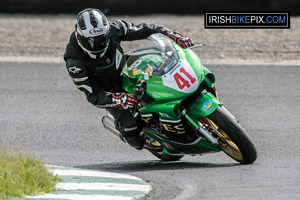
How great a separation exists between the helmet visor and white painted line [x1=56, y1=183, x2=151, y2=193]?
5.29 ft

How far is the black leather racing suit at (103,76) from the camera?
299 inches

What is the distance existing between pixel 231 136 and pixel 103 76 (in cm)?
158

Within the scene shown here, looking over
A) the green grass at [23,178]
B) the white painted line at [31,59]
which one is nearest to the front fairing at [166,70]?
the green grass at [23,178]

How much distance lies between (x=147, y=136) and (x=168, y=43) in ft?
3.32

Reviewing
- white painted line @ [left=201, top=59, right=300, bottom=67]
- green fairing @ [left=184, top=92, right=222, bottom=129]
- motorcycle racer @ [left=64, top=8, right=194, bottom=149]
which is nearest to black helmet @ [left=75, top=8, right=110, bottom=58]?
motorcycle racer @ [left=64, top=8, right=194, bottom=149]

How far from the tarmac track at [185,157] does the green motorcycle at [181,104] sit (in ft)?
0.86

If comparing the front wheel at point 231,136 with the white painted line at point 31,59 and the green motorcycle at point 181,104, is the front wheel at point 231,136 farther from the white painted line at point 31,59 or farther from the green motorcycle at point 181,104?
the white painted line at point 31,59

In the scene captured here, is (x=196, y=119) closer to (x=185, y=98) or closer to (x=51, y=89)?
→ (x=185, y=98)

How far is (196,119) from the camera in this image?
719 cm

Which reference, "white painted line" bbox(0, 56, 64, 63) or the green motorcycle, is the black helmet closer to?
the green motorcycle

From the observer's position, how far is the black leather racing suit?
24.9 ft

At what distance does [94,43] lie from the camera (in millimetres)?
7543

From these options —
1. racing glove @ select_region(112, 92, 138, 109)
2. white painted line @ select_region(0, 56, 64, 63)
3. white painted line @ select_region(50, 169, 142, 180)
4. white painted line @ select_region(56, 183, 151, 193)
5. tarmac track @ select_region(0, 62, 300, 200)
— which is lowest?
white painted line @ select_region(0, 56, 64, 63)

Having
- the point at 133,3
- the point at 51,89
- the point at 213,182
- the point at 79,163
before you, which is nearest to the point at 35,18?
the point at 133,3
